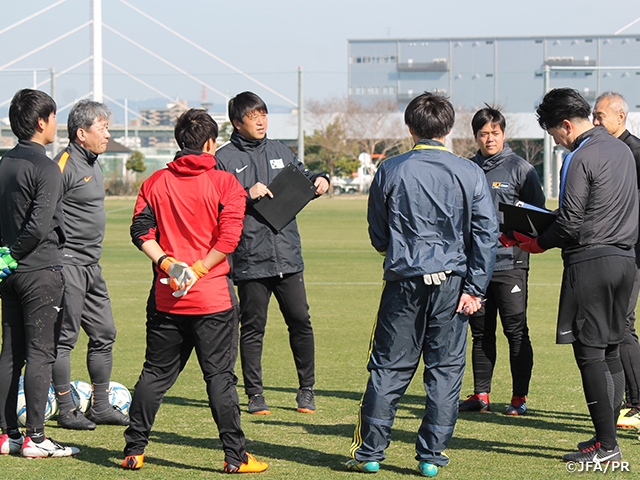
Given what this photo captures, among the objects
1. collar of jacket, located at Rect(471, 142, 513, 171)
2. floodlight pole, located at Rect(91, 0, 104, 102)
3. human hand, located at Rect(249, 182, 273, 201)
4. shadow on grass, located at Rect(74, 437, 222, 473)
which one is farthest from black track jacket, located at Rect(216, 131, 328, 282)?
floodlight pole, located at Rect(91, 0, 104, 102)

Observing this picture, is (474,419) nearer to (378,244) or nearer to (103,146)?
(378,244)

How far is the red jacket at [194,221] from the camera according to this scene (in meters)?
4.89

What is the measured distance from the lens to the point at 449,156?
489 cm

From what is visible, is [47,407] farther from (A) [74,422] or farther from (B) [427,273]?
(B) [427,273]

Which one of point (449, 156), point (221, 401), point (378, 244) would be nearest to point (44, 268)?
point (221, 401)

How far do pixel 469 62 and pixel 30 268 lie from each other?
94.5m

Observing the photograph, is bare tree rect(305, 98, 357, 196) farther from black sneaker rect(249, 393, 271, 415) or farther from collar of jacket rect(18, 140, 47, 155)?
collar of jacket rect(18, 140, 47, 155)

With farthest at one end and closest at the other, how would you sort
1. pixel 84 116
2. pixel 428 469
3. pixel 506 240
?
1. pixel 84 116
2. pixel 506 240
3. pixel 428 469

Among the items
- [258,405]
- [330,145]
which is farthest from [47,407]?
[330,145]

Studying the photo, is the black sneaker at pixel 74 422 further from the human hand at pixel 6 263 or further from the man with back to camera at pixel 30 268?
the human hand at pixel 6 263

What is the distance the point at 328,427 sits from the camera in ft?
20.0

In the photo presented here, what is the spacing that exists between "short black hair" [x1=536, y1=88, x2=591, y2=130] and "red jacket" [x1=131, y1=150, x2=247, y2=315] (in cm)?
176

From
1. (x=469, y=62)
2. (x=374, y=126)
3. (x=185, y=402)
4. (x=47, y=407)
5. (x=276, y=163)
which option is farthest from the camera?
(x=469, y=62)

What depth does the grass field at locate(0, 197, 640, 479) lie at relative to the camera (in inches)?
201
